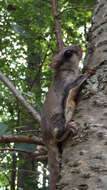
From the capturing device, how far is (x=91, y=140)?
4.52 ft

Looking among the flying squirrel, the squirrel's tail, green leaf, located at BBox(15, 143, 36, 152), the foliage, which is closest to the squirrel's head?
the flying squirrel

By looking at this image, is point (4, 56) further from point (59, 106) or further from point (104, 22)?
point (104, 22)

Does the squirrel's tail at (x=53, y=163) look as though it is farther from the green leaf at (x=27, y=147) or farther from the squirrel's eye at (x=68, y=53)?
the squirrel's eye at (x=68, y=53)

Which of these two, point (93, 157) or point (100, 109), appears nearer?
point (93, 157)

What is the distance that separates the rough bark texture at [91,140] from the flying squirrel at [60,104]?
105 millimetres

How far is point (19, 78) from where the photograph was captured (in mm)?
6648

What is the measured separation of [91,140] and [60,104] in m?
1.27

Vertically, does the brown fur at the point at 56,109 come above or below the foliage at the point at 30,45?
below

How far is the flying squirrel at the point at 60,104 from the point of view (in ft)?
6.41

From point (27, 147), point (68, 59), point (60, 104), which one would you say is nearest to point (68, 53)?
point (68, 59)

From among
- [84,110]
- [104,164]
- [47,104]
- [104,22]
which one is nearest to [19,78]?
[47,104]

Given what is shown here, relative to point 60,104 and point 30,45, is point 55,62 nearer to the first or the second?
point 60,104

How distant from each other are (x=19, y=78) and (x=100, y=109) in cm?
525

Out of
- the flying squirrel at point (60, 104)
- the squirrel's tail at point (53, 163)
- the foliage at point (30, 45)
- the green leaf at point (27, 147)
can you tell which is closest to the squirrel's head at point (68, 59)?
the flying squirrel at point (60, 104)
